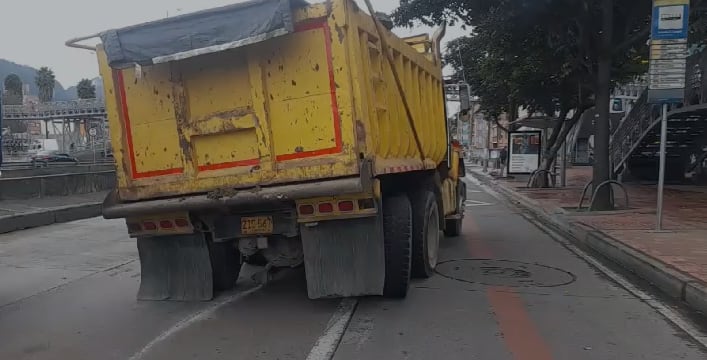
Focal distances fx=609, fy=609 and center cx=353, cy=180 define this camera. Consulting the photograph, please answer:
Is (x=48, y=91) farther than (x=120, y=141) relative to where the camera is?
Yes

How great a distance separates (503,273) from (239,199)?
395 centimetres

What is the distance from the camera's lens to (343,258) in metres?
5.75

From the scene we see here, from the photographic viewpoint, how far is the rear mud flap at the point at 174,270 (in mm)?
6258

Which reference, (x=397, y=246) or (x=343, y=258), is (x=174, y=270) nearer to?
(x=343, y=258)

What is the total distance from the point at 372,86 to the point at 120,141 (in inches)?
98.4

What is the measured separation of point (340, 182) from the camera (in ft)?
17.0

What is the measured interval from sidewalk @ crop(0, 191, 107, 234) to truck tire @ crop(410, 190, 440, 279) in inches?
331

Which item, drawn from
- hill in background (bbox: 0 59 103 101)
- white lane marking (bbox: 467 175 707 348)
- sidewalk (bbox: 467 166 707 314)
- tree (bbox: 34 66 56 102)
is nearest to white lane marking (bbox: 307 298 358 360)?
white lane marking (bbox: 467 175 707 348)

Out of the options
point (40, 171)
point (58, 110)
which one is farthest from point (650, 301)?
point (58, 110)

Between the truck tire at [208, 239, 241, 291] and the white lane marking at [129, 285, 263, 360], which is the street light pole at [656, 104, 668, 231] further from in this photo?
the truck tire at [208, 239, 241, 291]

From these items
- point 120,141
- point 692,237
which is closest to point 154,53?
point 120,141

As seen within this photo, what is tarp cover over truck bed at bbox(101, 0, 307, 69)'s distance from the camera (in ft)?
16.6

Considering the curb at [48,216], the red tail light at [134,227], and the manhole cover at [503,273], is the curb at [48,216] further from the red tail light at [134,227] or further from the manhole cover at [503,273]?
the manhole cover at [503,273]

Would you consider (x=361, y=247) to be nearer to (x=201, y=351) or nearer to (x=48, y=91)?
(x=201, y=351)
